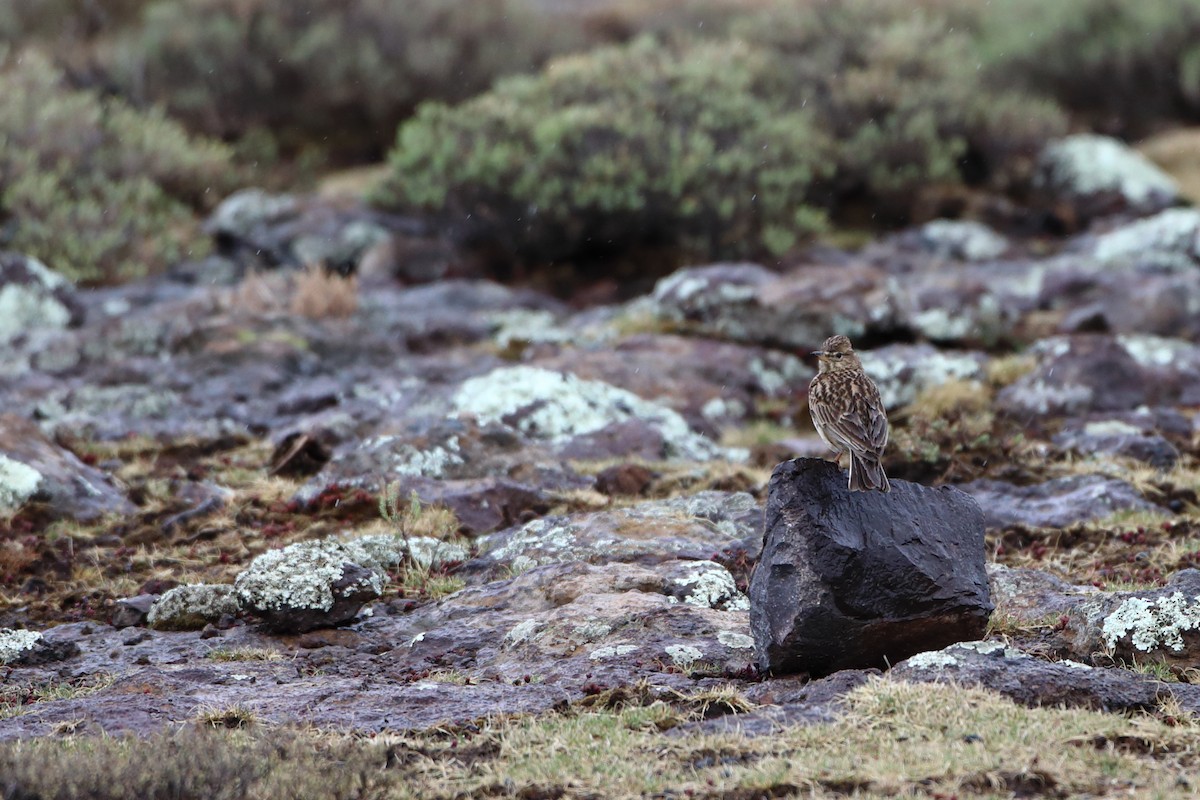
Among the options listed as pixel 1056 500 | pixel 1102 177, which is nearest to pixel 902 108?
pixel 1102 177

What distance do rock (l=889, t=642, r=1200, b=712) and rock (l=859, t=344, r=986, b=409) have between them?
24.8ft

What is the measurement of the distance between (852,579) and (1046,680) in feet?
2.92

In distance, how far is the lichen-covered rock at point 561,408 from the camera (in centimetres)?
1196

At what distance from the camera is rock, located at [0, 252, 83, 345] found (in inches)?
613

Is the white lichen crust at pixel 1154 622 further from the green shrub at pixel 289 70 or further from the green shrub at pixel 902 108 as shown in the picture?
the green shrub at pixel 289 70

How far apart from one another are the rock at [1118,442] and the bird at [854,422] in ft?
17.1

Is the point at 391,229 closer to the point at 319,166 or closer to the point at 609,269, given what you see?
the point at 609,269

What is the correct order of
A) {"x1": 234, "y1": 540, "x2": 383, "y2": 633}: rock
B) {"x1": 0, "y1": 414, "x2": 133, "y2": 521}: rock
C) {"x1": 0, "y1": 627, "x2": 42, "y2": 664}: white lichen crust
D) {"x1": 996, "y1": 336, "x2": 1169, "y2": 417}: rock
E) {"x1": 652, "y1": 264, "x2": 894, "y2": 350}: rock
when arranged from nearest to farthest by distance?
{"x1": 0, "y1": 627, "x2": 42, "y2": 664}: white lichen crust < {"x1": 234, "y1": 540, "x2": 383, "y2": 633}: rock < {"x1": 0, "y1": 414, "x2": 133, "y2": 521}: rock < {"x1": 996, "y1": 336, "x2": 1169, "y2": 417}: rock < {"x1": 652, "y1": 264, "x2": 894, "y2": 350}: rock

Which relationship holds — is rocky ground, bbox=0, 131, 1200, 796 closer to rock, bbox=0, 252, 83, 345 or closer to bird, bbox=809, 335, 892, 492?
rock, bbox=0, 252, 83, 345

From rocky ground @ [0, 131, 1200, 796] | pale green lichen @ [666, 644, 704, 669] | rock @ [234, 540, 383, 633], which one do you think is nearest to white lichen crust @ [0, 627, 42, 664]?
rocky ground @ [0, 131, 1200, 796]

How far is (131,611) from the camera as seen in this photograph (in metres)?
7.96

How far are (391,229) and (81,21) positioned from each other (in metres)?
12.2

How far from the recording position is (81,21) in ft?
92.7

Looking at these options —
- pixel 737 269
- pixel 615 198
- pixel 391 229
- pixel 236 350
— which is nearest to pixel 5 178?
pixel 391 229
